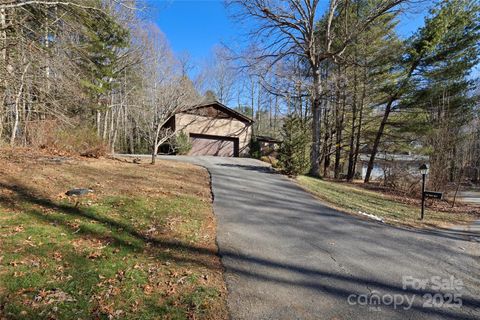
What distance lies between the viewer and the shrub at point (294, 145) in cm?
1262

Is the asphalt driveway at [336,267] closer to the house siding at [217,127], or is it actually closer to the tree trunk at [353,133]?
the tree trunk at [353,133]

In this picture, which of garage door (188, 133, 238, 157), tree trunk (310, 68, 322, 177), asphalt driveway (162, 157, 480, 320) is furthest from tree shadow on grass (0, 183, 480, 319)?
garage door (188, 133, 238, 157)

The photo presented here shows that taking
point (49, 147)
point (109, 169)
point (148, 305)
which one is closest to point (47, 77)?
point (49, 147)

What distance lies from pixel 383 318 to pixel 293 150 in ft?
33.2

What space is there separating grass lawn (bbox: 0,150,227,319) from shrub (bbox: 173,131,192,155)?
13938 millimetres

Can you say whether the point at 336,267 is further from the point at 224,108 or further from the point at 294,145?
the point at 224,108

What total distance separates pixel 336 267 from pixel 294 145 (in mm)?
9009

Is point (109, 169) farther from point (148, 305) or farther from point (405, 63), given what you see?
point (405, 63)

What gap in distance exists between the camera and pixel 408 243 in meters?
5.59

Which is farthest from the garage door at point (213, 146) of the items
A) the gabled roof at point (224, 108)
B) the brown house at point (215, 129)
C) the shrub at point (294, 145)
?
the shrub at point (294, 145)

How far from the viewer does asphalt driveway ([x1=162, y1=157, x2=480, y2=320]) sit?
3072mm

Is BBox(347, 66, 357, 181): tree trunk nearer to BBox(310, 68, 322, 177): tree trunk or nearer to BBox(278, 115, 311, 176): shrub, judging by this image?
BBox(310, 68, 322, 177): tree trunk

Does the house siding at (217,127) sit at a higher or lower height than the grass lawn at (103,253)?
higher

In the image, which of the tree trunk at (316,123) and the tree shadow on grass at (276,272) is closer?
the tree shadow on grass at (276,272)
